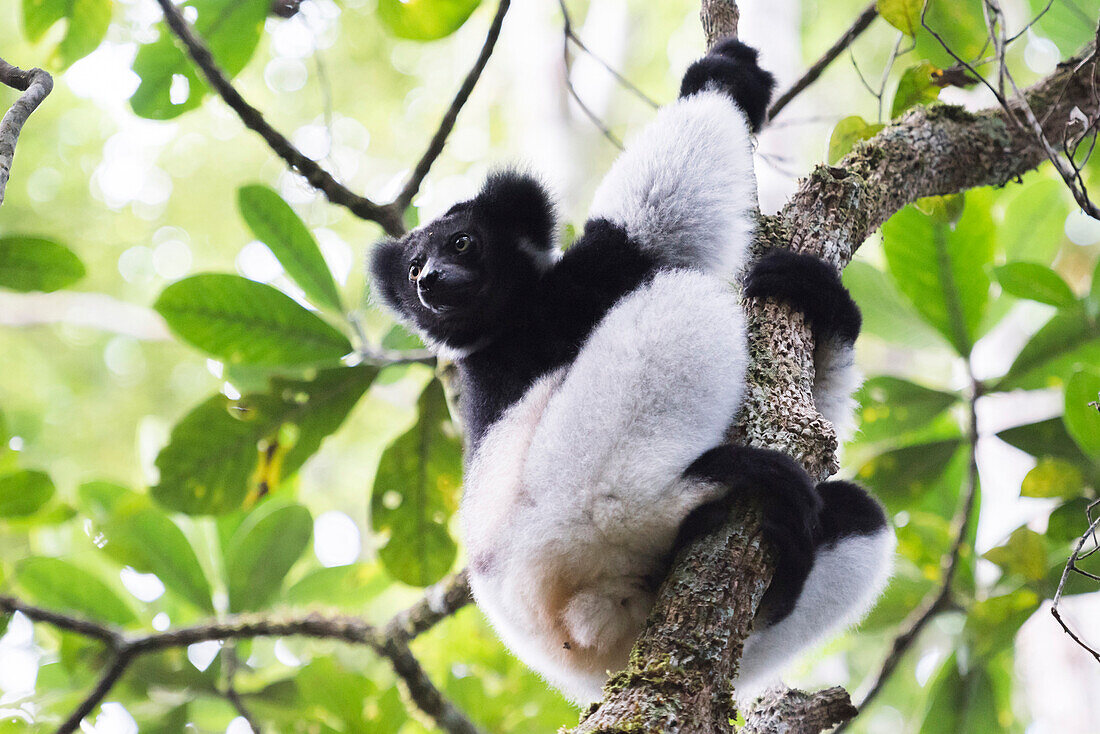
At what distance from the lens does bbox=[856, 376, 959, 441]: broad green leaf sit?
3.61 meters

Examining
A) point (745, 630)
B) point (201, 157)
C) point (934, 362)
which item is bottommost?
point (745, 630)

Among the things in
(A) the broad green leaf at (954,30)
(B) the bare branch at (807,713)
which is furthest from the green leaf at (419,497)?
(A) the broad green leaf at (954,30)

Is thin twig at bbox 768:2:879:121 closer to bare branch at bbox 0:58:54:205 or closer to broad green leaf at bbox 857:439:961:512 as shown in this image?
broad green leaf at bbox 857:439:961:512

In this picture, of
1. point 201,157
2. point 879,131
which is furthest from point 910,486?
point 201,157

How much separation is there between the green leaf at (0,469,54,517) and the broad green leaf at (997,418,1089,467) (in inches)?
156

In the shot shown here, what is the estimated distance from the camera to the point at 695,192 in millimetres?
2447

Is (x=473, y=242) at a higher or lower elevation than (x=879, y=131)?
lower

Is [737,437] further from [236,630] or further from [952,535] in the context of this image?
[236,630]

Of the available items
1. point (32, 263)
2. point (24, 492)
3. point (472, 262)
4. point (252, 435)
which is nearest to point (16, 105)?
point (472, 262)

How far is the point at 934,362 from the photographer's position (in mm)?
13852

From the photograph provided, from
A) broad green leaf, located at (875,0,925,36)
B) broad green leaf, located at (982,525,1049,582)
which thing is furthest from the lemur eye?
broad green leaf, located at (982,525,1049,582)

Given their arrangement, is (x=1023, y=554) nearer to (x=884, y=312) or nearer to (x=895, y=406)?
(x=895, y=406)

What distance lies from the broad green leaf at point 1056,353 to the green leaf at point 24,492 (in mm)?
3944

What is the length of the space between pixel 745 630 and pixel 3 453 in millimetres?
3361
